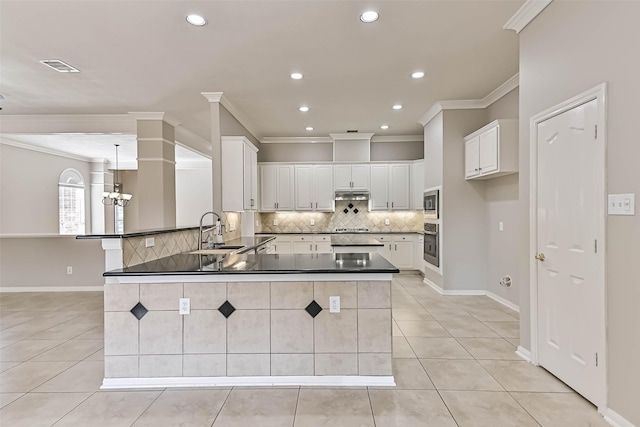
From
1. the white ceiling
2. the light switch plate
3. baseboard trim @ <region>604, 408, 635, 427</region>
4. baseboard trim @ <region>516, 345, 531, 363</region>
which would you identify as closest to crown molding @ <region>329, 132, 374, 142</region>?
the white ceiling

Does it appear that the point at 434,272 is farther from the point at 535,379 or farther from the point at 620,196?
the point at 620,196

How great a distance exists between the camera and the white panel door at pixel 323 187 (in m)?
7.03

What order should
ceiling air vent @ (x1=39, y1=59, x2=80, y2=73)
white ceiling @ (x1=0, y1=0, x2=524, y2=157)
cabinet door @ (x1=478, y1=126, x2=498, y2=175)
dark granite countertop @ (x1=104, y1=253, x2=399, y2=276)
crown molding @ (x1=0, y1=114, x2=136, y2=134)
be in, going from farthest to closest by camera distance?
crown molding @ (x1=0, y1=114, x2=136, y2=134) → cabinet door @ (x1=478, y1=126, x2=498, y2=175) → ceiling air vent @ (x1=39, y1=59, x2=80, y2=73) → white ceiling @ (x1=0, y1=0, x2=524, y2=157) → dark granite countertop @ (x1=104, y1=253, x2=399, y2=276)

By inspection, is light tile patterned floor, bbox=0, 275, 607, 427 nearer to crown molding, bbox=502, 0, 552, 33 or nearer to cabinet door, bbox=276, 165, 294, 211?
crown molding, bbox=502, 0, 552, 33

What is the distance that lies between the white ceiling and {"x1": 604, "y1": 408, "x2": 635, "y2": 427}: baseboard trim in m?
2.92

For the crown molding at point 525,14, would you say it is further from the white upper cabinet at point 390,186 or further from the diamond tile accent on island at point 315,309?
the white upper cabinet at point 390,186

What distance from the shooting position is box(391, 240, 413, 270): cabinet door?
6.73 m

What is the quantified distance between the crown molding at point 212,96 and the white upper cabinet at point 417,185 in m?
4.06

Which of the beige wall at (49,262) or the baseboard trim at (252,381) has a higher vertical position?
the beige wall at (49,262)

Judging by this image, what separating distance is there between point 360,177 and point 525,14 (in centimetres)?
440

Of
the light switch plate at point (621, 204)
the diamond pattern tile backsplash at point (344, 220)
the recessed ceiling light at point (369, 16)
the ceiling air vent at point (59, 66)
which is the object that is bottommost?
the diamond pattern tile backsplash at point (344, 220)

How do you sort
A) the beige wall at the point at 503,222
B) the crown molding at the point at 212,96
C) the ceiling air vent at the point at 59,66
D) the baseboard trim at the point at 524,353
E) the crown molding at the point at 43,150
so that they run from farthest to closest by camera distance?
the crown molding at the point at 43,150 < the crown molding at the point at 212,96 < the beige wall at the point at 503,222 < the ceiling air vent at the point at 59,66 < the baseboard trim at the point at 524,353

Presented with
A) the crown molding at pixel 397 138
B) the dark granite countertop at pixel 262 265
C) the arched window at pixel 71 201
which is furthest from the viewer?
the arched window at pixel 71 201

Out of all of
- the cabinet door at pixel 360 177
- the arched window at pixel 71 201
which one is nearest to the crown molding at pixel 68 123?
the arched window at pixel 71 201
